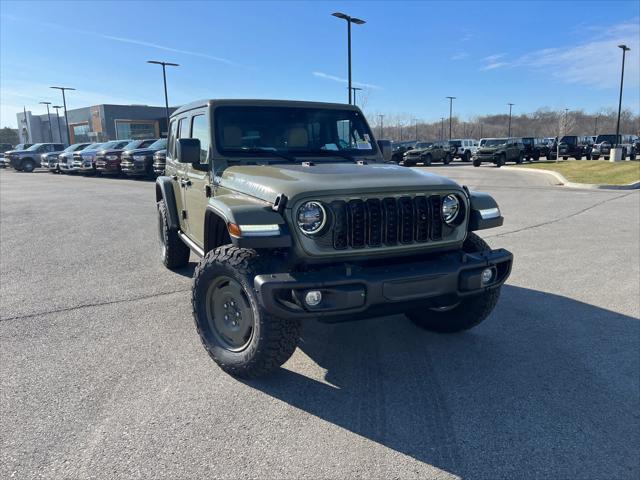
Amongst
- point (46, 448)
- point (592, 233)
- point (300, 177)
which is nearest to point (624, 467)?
point (300, 177)

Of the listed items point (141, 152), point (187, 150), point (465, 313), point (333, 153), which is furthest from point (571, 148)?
point (187, 150)

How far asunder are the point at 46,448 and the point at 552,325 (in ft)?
13.5

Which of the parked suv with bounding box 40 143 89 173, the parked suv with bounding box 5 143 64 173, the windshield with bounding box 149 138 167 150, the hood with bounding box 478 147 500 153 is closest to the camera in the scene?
the windshield with bounding box 149 138 167 150

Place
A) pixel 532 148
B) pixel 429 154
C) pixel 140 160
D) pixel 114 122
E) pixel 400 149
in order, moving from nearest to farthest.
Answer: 1. pixel 140 160
2. pixel 429 154
3. pixel 400 149
4. pixel 532 148
5. pixel 114 122

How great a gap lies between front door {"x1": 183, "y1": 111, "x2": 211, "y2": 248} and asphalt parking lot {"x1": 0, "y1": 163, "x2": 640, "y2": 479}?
0.86 metres

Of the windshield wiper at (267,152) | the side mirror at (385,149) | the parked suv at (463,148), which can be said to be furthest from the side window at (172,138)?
the parked suv at (463,148)

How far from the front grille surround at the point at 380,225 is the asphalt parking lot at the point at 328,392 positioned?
997 mm

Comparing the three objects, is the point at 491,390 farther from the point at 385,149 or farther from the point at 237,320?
the point at 385,149

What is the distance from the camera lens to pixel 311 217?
3.12 metres

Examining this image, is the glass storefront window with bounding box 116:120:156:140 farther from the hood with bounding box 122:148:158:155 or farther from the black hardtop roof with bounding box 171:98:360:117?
the black hardtop roof with bounding box 171:98:360:117

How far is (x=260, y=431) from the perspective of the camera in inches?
112

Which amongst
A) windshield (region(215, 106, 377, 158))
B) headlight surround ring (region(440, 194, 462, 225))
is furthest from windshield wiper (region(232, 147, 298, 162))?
headlight surround ring (region(440, 194, 462, 225))

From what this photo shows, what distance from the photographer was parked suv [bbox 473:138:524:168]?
32.3m

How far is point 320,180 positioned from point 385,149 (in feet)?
6.54
